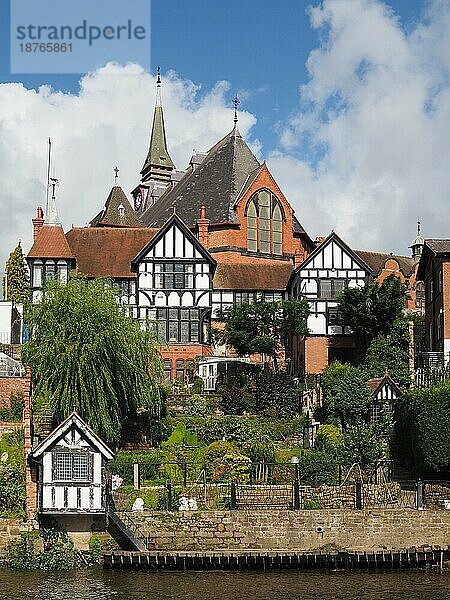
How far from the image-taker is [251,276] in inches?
2126

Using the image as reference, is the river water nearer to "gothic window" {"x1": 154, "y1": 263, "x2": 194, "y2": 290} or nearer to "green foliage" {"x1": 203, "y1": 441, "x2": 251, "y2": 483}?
"green foliage" {"x1": 203, "y1": 441, "x2": 251, "y2": 483}

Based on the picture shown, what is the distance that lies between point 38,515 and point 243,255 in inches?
1248

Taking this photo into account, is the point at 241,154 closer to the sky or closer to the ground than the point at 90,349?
closer to the sky

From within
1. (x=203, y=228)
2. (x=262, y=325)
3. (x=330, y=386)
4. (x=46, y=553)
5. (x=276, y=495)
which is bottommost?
(x=46, y=553)

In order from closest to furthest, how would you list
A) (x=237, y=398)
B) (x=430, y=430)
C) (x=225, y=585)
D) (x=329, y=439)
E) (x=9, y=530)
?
(x=225, y=585)
(x=9, y=530)
(x=430, y=430)
(x=329, y=439)
(x=237, y=398)

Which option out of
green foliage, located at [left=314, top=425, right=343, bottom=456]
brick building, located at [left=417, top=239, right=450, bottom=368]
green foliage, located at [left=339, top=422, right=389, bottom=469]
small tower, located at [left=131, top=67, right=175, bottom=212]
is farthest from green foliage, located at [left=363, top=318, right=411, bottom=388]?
small tower, located at [left=131, top=67, right=175, bottom=212]

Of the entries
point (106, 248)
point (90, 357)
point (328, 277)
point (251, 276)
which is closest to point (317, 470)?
point (90, 357)

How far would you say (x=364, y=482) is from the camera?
103ft

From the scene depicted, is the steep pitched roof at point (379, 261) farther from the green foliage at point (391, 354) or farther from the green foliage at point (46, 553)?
the green foliage at point (46, 553)

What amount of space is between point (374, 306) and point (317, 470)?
1619 cm

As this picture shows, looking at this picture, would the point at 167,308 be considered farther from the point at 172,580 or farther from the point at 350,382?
the point at 172,580

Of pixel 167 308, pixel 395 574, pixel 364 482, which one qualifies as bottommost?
pixel 395 574

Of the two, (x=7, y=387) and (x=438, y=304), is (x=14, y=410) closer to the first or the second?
(x=7, y=387)

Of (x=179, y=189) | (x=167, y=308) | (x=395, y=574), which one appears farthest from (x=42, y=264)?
(x=395, y=574)
